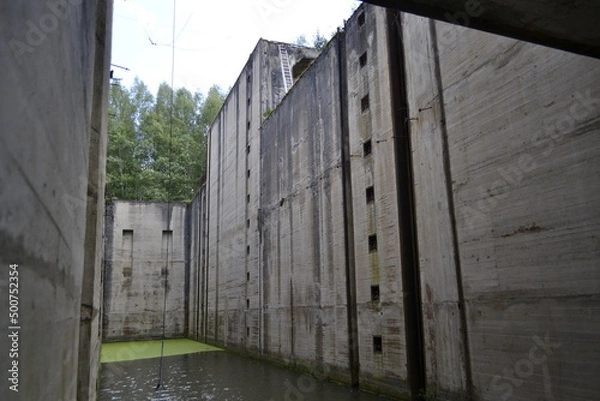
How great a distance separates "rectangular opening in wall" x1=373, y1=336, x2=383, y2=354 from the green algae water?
2.58ft

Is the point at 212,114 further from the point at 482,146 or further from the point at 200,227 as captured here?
the point at 482,146

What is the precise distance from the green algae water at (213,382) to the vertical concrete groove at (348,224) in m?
0.66

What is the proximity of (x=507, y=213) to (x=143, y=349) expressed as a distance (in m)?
18.8

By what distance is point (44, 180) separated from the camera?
76.9 inches

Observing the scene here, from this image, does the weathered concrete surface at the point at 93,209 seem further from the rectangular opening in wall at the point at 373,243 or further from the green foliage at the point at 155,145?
the green foliage at the point at 155,145

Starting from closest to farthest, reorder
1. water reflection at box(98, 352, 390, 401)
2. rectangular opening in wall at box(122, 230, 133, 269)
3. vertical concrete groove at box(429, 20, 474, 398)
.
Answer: vertical concrete groove at box(429, 20, 474, 398), water reflection at box(98, 352, 390, 401), rectangular opening in wall at box(122, 230, 133, 269)

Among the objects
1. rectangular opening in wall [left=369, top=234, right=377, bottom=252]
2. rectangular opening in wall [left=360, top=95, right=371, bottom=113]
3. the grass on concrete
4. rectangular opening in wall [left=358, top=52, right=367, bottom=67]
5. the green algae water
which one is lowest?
the grass on concrete

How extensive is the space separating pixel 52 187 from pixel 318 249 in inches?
390

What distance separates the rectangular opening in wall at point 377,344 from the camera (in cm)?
899

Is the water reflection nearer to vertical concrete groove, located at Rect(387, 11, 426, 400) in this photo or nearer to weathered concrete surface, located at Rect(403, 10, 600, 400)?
vertical concrete groove, located at Rect(387, 11, 426, 400)

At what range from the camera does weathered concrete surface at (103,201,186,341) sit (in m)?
25.2

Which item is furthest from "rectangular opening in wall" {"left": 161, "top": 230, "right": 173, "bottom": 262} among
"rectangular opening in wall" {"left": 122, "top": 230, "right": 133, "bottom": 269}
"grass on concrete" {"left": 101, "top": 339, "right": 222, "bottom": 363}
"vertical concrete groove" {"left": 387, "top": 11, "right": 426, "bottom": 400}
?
"vertical concrete groove" {"left": 387, "top": 11, "right": 426, "bottom": 400}

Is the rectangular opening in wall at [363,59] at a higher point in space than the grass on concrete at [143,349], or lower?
higher

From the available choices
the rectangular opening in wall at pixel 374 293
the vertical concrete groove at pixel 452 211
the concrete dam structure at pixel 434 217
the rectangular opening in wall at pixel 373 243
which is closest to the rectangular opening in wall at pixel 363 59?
the concrete dam structure at pixel 434 217
